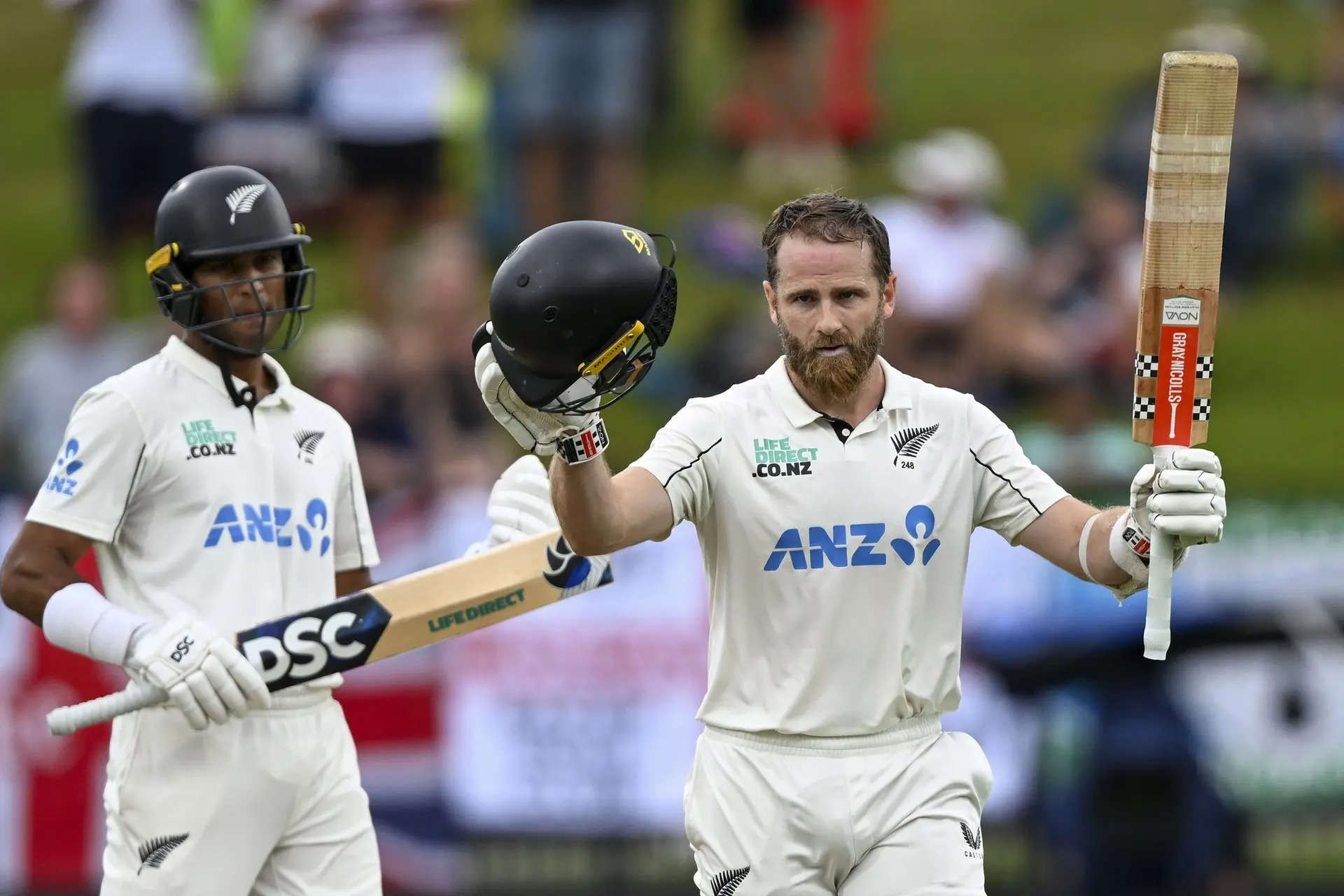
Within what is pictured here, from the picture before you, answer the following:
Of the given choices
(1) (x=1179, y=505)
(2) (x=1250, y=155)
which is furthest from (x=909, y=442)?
(2) (x=1250, y=155)

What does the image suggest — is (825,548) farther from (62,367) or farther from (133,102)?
(133,102)

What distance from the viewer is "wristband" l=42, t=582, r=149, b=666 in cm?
487

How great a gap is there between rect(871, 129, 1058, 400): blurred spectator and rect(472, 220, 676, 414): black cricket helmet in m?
5.99

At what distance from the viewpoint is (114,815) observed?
5.10m

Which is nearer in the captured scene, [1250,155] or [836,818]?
[836,818]

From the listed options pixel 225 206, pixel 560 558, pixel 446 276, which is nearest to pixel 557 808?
pixel 446 276

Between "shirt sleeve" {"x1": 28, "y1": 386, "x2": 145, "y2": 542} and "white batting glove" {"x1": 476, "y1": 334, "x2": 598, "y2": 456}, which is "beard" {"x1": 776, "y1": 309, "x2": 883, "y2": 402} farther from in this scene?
"shirt sleeve" {"x1": 28, "y1": 386, "x2": 145, "y2": 542}

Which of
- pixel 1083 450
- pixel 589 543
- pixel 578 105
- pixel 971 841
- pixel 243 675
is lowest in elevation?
pixel 1083 450

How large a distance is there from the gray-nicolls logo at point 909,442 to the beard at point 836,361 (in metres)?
0.16

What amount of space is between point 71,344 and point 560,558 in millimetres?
5764

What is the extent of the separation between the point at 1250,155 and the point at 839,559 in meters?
8.42

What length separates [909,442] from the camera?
4.84 metres

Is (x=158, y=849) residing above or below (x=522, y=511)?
below

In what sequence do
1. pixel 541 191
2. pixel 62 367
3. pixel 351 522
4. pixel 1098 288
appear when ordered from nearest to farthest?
1. pixel 351 522
2. pixel 62 367
3. pixel 1098 288
4. pixel 541 191
